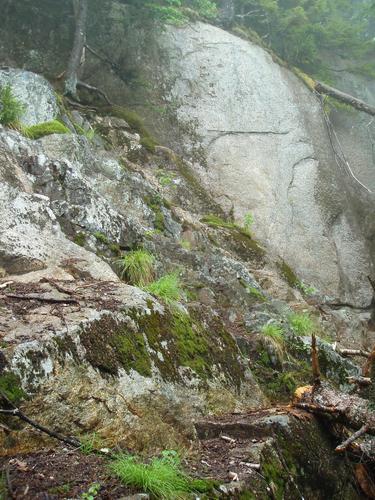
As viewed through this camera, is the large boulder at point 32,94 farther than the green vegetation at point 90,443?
Yes

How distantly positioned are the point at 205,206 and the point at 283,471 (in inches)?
387

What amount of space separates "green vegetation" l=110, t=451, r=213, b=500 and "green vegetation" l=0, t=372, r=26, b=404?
73cm

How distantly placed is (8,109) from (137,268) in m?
3.91

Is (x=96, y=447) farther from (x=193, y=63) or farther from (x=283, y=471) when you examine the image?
(x=193, y=63)

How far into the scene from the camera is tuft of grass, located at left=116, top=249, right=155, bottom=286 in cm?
666

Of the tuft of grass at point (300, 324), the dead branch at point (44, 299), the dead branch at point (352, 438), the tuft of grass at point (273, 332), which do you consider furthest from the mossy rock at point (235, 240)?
the dead branch at point (352, 438)

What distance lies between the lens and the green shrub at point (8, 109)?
8.34 m

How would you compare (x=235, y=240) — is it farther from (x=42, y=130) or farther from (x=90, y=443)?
(x=90, y=443)

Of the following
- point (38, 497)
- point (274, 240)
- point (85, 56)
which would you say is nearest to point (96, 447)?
point (38, 497)

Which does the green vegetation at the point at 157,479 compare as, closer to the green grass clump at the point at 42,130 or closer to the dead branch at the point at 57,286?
the dead branch at the point at 57,286

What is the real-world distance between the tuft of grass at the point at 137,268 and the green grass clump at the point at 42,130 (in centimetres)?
342

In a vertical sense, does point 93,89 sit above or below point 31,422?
below

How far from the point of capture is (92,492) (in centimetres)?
263

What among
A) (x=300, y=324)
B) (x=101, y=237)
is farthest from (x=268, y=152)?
(x=101, y=237)
